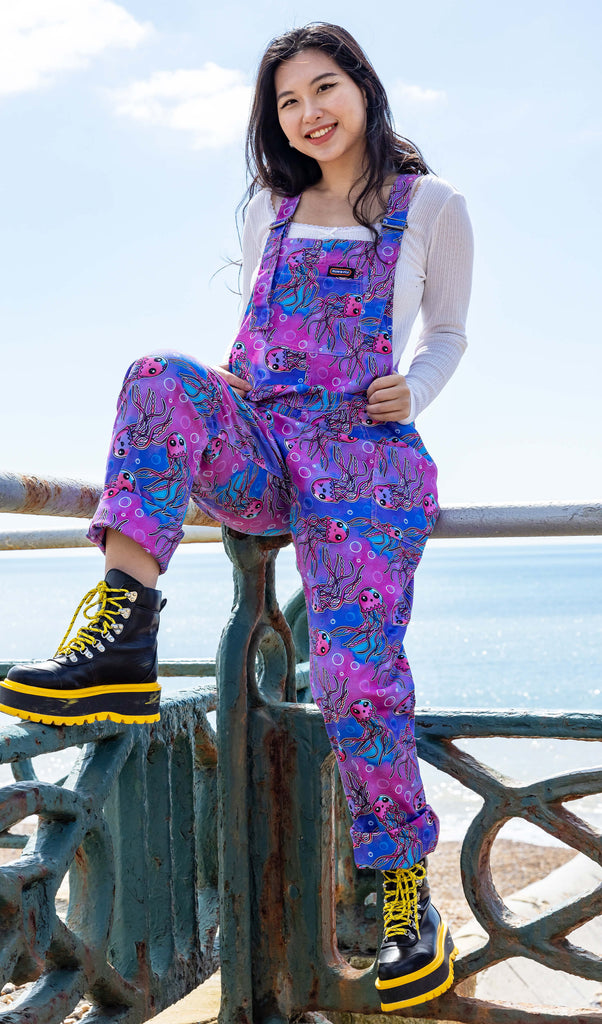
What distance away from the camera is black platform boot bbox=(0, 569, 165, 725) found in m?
1.23

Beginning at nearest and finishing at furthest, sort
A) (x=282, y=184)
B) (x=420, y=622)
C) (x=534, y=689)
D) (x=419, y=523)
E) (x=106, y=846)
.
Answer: (x=106, y=846) → (x=419, y=523) → (x=282, y=184) → (x=534, y=689) → (x=420, y=622)

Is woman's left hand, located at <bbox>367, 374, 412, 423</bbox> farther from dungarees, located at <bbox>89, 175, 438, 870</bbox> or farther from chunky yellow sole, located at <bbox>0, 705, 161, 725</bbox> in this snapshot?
chunky yellow sole, located at <bbox>0, 705, 161, 725</bbox>

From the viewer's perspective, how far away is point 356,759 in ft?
4.82

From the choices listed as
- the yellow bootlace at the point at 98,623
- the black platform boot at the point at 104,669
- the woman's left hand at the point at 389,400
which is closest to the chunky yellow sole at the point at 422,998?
the black platform boot at the point at 104,669

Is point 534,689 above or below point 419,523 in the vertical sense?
below

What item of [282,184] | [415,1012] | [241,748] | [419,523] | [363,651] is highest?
[282,184]

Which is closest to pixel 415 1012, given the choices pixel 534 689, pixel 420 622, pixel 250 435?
pixel 250 435

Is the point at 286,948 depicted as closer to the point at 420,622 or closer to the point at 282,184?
the point at 282,184

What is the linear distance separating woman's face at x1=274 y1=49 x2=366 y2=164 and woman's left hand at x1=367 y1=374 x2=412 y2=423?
542 millimetres

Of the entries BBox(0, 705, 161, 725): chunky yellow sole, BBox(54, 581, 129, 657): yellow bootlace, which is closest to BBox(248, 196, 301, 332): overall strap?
BBox(54, 581, 129, 657): yellow bootlace

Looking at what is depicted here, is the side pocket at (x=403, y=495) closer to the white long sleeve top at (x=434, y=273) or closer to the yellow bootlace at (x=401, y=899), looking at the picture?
the white long sleeve top at (x=434, y=273)

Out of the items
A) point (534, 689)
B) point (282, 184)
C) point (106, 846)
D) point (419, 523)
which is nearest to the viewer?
point (106, 846)

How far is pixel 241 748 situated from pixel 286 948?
329 millimetres

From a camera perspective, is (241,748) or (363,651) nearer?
(363,651)
